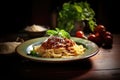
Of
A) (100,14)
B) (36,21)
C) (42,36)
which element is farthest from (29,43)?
(100,14)

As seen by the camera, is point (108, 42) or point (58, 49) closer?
point (58, 49)

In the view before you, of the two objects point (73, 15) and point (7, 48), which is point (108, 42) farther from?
point (7, 48)

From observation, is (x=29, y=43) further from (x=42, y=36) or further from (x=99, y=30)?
(x=99, y=30)

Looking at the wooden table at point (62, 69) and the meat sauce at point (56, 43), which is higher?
the meat sauce at point (56, 43)

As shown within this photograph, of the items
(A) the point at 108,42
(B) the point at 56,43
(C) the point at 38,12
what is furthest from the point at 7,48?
(C) the point at 38,12

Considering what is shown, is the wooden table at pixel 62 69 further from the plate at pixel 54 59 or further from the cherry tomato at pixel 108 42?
the cherry tomato at pixel 108 42

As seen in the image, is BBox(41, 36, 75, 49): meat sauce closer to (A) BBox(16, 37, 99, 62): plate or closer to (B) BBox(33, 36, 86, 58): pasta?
(B) BBox(33, 36, 86, 58): pasta

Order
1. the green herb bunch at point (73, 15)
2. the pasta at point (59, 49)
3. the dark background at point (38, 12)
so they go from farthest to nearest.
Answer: the dark background at point (38, 12)
the green herb bunch at point (73, 15)
the pasta at point (59, 49)

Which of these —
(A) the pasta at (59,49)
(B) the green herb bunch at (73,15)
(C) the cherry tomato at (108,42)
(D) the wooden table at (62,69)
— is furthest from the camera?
(B) the green herb bunch at (73,15)

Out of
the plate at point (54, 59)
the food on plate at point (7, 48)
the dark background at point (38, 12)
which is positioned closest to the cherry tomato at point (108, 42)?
the plate at point (54, 59)
